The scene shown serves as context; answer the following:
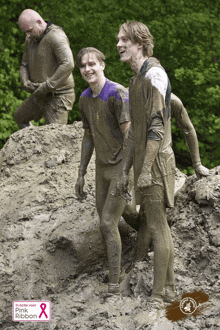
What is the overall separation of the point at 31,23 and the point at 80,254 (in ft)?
11.7

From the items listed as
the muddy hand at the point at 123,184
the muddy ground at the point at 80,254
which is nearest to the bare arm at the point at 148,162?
the muddy hand at the point at 123,184

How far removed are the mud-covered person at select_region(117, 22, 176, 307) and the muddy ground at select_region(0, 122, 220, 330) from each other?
0.41 meters

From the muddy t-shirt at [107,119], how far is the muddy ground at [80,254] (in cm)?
94

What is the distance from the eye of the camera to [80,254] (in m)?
6.69

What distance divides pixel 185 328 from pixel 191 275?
770mm

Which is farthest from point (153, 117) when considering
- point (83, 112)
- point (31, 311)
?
point (31, 311)

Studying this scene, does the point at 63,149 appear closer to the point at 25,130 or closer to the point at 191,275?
the point at 25,130

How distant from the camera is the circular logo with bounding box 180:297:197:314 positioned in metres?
5.45

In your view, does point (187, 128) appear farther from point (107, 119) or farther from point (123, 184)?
point (123, 184)

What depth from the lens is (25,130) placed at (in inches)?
345

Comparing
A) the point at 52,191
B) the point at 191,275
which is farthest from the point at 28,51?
the point at 191,275

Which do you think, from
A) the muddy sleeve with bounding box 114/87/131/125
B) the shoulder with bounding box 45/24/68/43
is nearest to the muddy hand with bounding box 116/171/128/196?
the muddy sleeve with bounding box 114/87/131/125

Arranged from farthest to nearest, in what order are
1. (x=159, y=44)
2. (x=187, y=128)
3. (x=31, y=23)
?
(x=159, y=44) → (x=31, y=23) → (x=187, y=128)

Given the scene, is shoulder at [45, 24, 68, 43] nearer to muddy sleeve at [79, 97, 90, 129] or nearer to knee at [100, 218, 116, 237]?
muddy sleeve at [79, 97, 90, 129]
